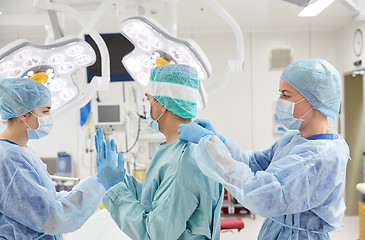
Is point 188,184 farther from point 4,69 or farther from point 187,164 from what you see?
point 4,69

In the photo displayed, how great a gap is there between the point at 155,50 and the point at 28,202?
106 centimetres

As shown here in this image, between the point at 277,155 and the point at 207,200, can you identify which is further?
the point at 277,155

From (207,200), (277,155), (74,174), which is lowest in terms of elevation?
(74,174)

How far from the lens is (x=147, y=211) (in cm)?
150

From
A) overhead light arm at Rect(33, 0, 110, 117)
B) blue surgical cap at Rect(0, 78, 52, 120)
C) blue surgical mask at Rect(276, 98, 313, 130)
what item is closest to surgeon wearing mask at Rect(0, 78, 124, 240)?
blue surgical cap at Rect(0, 78, 52, 120)

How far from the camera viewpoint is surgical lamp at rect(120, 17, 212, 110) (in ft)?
Result: 6.64

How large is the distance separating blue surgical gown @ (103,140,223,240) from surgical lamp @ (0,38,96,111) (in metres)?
0.81

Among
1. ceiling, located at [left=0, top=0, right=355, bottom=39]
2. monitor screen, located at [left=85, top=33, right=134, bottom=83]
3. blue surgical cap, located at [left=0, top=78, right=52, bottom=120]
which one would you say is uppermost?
ceiling, located at [left=0, top=0, right=355, bottom=39]

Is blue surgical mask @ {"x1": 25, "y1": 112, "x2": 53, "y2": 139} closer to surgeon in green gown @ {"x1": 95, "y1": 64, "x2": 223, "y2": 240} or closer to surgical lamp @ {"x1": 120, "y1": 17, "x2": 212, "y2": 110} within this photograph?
surgeon in green gown @ {"x1": 95, "y1": 64, "x2": 223, "y2": 240}

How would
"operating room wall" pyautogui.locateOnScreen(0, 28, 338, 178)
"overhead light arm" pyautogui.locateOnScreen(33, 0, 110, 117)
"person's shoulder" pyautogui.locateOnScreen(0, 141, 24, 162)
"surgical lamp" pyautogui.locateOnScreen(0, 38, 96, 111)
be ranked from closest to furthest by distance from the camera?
"person's shoulder" pyautogui.locateOnScreen(0, 141, 24, 162), "surgical lamp" pyautogui.locateOnScreen(0, 38, 96, 111), "overhead light arm" pyautogui.locateOnScreen(33, 0, 110, 117), "operating room wall" pyautogui.locateOnScreen(0, 28, 338, 178)

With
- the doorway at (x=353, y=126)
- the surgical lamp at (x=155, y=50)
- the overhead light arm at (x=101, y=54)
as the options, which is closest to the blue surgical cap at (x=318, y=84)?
the surgical lamp at (x=155, y=50)

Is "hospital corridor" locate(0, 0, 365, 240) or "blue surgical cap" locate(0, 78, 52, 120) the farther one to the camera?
"blue surgical cap" locate(0, 78, 52, 120)

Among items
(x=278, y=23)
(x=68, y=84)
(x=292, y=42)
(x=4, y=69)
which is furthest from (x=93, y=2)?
(x=292, y=42)

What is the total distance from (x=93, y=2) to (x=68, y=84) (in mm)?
1159
